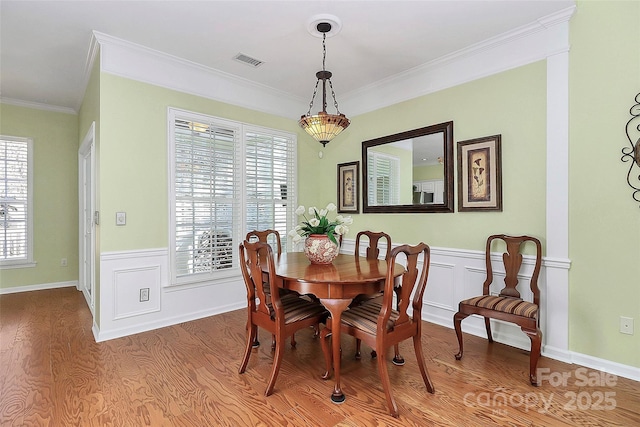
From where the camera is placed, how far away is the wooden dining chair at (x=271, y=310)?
88.4 inches

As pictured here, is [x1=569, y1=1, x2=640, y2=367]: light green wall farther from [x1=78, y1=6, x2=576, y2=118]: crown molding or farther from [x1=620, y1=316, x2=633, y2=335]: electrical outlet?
[x1=78, y1=6, x2=576, y2=118]: crown molding

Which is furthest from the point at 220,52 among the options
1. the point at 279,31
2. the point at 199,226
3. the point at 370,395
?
the point at 370,395

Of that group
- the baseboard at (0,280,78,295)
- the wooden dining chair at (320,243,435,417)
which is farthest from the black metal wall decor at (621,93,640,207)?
the baseboard at (0,280,78,295)

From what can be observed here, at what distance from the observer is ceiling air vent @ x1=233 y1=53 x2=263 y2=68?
3.47 m

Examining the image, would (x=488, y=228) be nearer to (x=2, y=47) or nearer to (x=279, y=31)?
(x=279, y=31)

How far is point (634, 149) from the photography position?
236 cm

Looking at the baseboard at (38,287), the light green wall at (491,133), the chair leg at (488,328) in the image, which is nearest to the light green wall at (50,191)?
the baseboard at (38,287)

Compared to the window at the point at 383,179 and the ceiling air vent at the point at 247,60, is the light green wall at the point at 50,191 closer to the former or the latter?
the ceiling air vent at the point at 247,60

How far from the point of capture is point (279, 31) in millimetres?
2949

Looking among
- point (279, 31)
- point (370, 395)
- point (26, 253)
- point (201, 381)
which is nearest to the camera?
point (370, 395)

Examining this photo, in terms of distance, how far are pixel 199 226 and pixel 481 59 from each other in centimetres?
347

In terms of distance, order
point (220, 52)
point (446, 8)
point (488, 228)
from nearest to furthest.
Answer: point (446, 8)
point (488, 228)
point (220, 52)

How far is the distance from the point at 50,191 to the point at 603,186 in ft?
22.7

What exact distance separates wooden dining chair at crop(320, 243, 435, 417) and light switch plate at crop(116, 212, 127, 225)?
2328 millimetres
